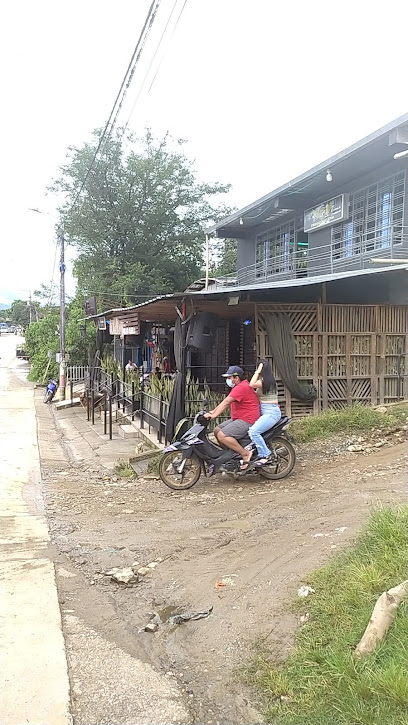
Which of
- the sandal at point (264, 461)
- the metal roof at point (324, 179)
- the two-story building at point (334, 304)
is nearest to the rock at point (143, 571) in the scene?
the sandal at point (264, 461)

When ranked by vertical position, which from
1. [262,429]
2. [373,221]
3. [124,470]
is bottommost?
[124,470]

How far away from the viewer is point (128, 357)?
72.7 feet

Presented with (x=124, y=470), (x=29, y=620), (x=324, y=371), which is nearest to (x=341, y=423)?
(x=324, y=371)

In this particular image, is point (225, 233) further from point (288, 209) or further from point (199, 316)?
point (199, 316)

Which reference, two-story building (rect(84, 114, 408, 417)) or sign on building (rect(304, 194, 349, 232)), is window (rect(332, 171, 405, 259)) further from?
sign on building (rect(304, 194, 349, 232))

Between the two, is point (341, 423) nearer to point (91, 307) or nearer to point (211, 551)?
point (211, 551)

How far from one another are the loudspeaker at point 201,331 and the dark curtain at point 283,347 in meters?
1.08

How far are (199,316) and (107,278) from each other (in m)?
20.5

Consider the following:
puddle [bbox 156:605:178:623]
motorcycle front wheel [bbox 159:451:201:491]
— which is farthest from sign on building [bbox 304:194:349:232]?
puddle [bbox 156:605:178:623]

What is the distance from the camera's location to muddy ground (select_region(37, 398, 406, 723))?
351 centimetres

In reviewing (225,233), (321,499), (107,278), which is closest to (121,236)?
(107,278)

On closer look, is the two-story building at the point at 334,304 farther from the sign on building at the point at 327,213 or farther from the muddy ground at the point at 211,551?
the muddy ground at the point at 211,551

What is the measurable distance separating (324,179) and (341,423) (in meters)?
7.52

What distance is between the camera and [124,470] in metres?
9.23
